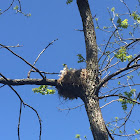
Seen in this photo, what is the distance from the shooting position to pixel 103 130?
4957 millimetres

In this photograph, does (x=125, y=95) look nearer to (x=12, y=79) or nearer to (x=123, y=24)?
(x=123, y=24)

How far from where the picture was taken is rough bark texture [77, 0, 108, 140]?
499cm

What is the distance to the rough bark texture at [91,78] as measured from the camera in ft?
16.4

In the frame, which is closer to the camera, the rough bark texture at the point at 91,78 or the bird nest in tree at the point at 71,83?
the rough bark texture at the point at 91,78

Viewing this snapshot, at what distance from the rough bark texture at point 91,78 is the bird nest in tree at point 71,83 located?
0.16 meters

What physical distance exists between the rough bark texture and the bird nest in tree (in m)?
0.16

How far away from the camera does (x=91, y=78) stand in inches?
222

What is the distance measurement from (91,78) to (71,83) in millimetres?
513

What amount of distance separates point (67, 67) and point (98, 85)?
1313mm

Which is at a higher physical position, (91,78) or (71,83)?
(71,83)

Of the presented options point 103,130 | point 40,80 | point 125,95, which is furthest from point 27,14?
point 103,130

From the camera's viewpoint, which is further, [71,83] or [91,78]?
[71,83]

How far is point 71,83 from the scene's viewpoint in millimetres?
5875

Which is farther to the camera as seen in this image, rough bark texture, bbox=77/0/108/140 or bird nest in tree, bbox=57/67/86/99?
bird nest in tree, bbox=57/67/86/99
